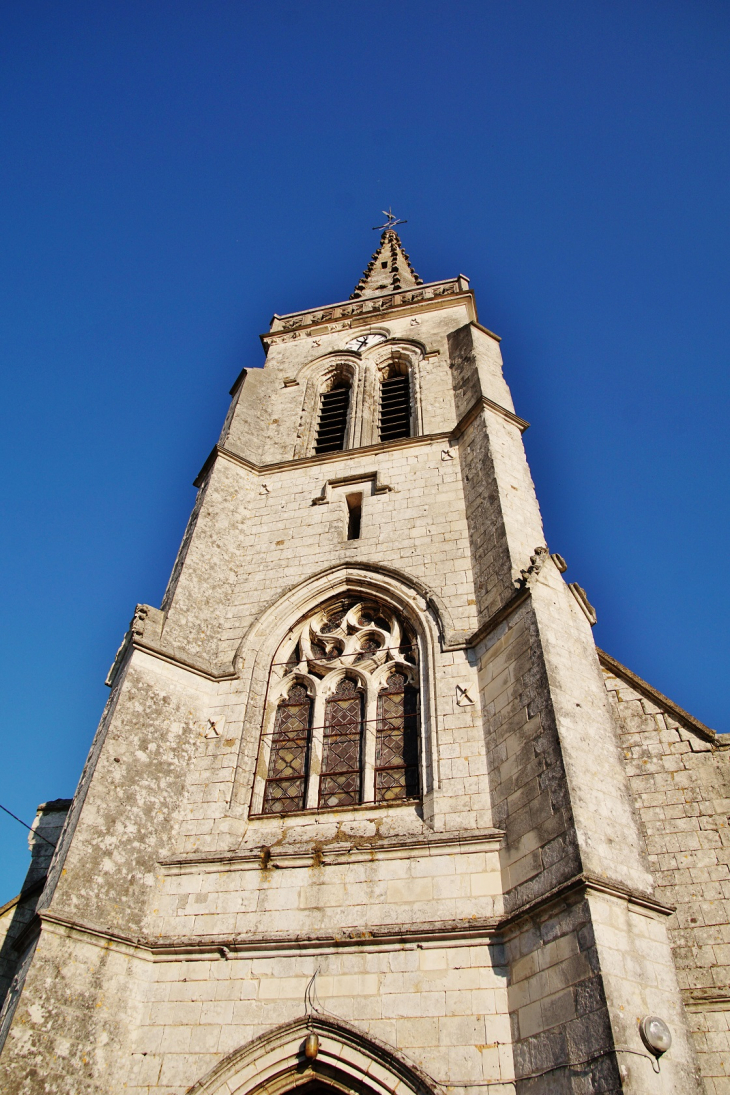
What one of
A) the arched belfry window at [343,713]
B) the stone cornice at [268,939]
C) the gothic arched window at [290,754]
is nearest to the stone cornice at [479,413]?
the arched belfry window at [343,713]

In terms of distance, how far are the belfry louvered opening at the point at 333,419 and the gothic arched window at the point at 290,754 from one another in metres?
4.99

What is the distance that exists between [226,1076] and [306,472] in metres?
8.22

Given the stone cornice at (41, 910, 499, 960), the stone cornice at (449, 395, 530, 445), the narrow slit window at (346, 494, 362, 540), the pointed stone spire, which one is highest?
the pointed stone spire

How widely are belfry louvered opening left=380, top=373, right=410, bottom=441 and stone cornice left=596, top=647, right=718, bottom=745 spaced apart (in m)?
5.65

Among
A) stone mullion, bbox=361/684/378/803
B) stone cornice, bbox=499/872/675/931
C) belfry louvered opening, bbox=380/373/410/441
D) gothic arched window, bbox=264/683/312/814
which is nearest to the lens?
stone cornice, bbox=499/872/675/931

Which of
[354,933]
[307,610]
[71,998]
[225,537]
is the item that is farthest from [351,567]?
[71,998]

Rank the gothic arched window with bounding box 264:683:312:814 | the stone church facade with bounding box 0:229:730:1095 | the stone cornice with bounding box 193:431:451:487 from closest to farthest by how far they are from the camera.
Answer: the stone church facade with bounding box 0:229:730:1095
the gothic arched window with bounding box 264:683:312:814
the stone cornice with bounding box 193:431:451:487

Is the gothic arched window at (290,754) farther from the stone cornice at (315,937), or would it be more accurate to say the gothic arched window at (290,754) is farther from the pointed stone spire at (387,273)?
the pointed stone spire at (387,273)

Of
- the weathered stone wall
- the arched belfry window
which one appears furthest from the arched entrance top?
the weathered stone wall

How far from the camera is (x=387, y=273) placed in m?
21.6

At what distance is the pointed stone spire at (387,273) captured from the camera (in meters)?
20.2

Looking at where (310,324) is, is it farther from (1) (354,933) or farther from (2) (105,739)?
(1) (354,933)

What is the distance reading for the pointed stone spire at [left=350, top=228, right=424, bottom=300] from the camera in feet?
66.3

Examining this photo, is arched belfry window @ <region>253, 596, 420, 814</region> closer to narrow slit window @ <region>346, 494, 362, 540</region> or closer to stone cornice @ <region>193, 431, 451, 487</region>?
narrow slit window @ <region>346, 494, 362, 540</region>
